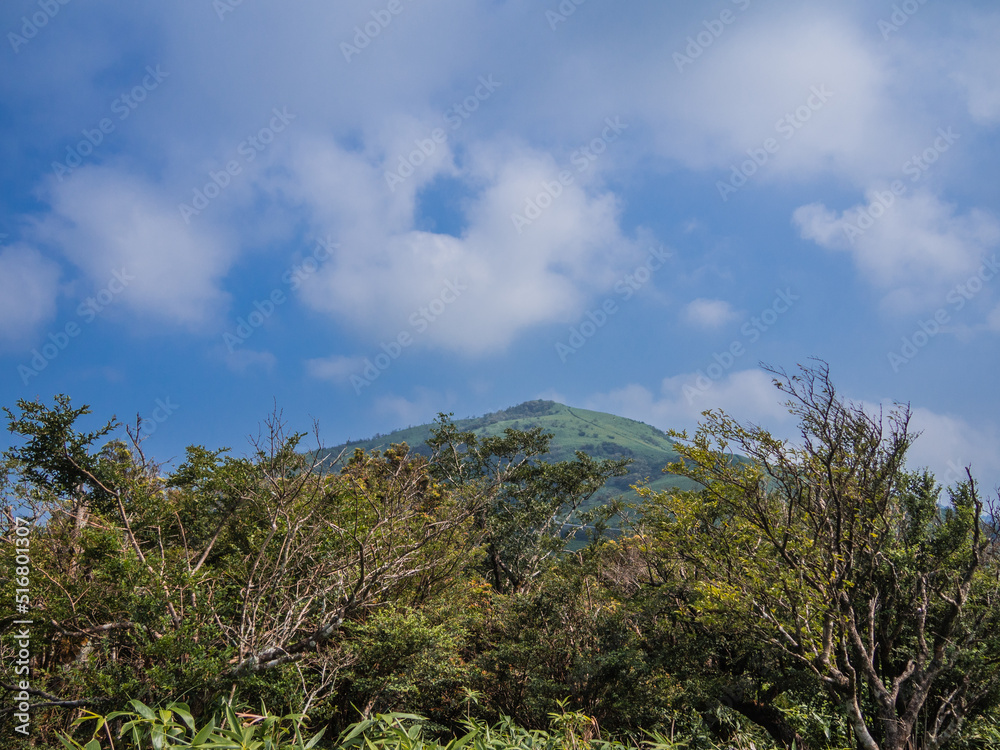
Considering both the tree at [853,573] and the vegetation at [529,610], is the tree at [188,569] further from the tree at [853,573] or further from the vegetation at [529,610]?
the tree at [853,573]

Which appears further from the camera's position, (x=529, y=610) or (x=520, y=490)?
(x=520, y=490)

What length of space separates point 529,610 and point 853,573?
236 inches

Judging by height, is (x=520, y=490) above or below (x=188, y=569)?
above

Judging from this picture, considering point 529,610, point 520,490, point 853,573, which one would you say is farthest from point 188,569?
point 520,490

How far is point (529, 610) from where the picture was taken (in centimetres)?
1056

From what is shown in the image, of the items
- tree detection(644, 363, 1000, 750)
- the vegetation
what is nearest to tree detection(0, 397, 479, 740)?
the vegetation

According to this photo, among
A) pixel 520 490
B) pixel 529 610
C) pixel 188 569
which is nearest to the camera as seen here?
pixel 188 569

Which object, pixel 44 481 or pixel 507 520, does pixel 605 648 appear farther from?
pixel 507 520

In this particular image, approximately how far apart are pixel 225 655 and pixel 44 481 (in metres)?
6.24

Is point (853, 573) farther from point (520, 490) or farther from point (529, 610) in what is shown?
point (520, 490)

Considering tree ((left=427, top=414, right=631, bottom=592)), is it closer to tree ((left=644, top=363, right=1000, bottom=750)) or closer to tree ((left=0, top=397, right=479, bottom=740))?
tree ((left=0, top=397, right=479, bottom=740))

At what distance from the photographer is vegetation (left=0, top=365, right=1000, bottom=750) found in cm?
610

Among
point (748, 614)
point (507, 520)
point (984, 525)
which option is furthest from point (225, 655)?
point (507, 520)

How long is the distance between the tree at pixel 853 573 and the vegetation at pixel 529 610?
0.05m
